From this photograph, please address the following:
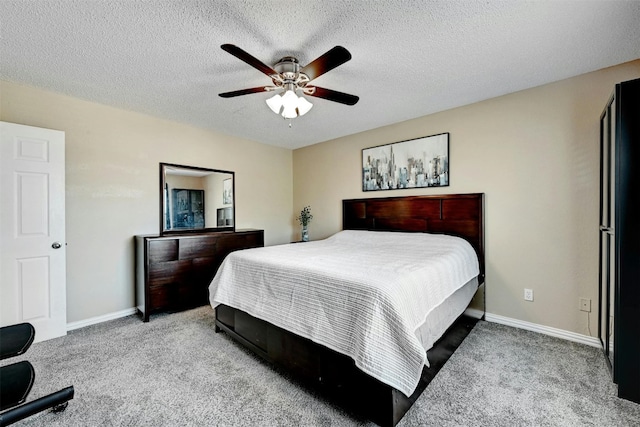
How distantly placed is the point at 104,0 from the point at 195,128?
90.3 inches

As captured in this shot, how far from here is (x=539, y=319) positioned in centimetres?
262

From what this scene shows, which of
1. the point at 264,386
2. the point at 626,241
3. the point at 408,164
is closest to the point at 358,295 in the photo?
the point at 264,386

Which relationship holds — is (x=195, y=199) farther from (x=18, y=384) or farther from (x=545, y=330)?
(x=545, y=330)

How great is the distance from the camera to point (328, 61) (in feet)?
5.49

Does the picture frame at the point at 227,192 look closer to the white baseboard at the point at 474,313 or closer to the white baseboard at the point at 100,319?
the white baseboard at the point at 100,319

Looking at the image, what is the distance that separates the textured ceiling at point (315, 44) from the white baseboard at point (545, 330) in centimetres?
233

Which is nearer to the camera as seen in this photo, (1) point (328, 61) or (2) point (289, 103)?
(1) point (328, 61)

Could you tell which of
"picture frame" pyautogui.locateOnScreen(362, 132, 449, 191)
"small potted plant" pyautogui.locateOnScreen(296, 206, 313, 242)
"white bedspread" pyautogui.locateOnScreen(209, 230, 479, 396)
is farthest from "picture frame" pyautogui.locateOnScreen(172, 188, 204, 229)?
"picture frame" pyautogui.locateOnScreen(362, 132, 449, 191)

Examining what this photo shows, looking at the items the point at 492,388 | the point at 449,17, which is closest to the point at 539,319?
the point at 492,388

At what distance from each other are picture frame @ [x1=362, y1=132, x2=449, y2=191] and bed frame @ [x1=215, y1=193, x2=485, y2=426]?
215 mm

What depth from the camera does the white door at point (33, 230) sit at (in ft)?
7.64

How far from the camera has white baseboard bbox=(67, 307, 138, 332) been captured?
2.78m

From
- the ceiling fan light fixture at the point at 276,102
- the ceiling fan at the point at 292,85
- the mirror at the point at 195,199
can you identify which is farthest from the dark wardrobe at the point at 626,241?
the mirror at the point at 195,199

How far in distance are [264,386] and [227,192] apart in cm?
293
